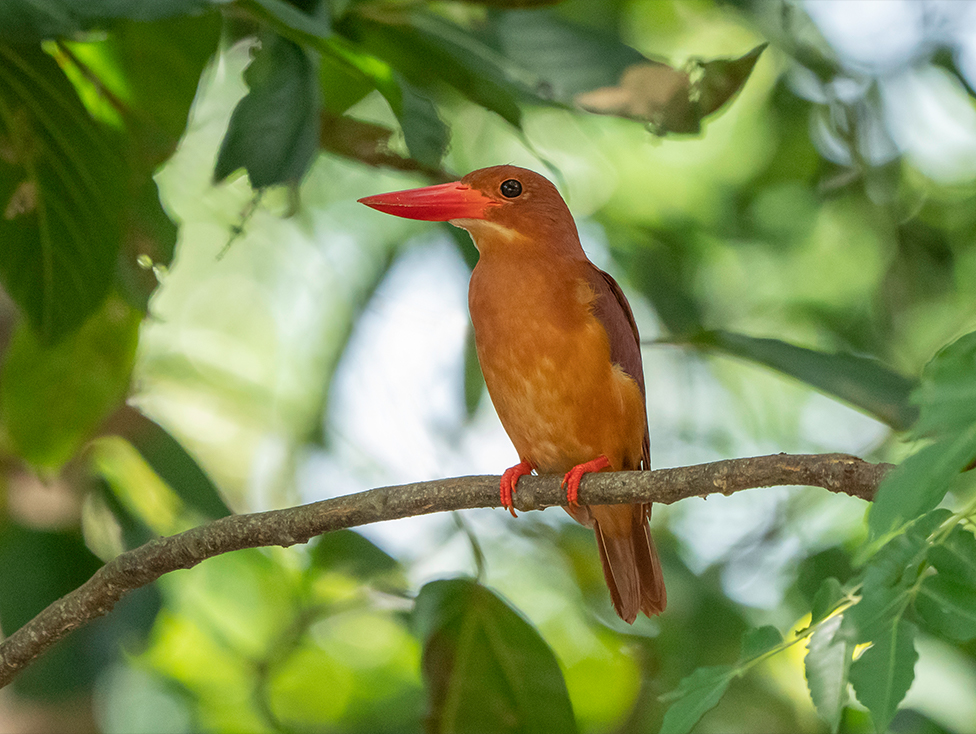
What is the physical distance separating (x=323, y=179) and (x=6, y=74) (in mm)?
2843

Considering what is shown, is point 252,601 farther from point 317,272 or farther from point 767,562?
point 767,562

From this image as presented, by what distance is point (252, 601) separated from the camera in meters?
4.04

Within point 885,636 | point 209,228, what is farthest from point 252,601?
point 885,636

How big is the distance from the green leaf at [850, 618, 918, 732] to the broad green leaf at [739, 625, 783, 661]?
183 millimetres

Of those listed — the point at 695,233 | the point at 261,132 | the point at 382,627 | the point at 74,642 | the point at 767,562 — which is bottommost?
the point at 382,627

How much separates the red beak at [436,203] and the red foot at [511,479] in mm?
671

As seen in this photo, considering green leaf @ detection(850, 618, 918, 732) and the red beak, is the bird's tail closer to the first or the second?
the red beak

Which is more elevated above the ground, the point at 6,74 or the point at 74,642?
the point at 6,74

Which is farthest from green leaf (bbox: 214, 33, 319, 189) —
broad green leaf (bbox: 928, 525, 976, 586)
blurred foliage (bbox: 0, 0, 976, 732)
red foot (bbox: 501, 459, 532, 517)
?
broad green leaf (bbox: 928, 525, 976, 586)

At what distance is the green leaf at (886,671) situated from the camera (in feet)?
3.49

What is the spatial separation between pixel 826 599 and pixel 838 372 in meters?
1.16

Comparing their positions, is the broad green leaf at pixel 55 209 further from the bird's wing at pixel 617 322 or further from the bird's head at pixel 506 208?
the bird's wing at pixel 617 322

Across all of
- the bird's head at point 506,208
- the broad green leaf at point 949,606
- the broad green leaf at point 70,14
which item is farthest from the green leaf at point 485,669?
the broad green leaf at point 70,14

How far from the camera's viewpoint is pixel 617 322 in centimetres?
237
